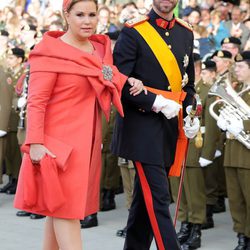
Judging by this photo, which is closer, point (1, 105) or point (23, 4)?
point (1, 105)

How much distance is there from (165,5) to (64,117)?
112cm

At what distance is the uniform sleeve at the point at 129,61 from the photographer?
621 cm

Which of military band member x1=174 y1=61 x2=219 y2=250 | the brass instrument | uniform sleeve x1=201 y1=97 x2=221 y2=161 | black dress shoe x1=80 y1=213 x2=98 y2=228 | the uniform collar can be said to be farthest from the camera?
the brass instrument

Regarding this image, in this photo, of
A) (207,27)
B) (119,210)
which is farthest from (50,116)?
(207,27)

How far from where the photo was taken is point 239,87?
838cm

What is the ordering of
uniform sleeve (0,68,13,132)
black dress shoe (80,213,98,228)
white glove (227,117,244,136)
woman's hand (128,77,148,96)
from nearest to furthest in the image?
woman's hand (128,77,148,96)
white glove (227,117,244,136)
black dress shoe (80,213,98,228)
uniform sleeve (0,68,13,132)

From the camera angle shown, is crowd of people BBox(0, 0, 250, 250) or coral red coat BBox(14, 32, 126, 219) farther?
crowd of people BBox(0, 0, 250, 250)

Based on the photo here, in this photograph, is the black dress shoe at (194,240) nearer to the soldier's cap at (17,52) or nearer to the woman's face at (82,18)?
the woman's face at (82,18)

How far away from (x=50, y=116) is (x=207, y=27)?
28.4ft

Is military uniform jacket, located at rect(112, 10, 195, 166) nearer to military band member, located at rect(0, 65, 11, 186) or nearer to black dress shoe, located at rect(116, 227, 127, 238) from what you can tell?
black dress shoe, located at rect(116, 227, 127, 238)

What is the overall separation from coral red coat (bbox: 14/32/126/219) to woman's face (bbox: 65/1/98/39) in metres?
0.12

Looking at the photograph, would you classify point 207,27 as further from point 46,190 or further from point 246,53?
point 46,190

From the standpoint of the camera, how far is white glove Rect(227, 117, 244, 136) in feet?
26.0

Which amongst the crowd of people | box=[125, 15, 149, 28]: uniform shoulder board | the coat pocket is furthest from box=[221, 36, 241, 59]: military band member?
the coat pocket
